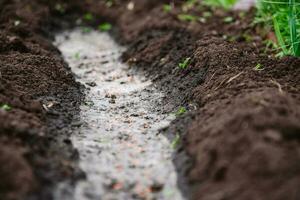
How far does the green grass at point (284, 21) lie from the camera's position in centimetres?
406

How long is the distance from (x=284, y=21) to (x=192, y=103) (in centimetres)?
162

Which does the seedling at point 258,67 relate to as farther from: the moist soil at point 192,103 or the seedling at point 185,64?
the seedling at point 185,64

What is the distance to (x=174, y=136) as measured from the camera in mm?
3531

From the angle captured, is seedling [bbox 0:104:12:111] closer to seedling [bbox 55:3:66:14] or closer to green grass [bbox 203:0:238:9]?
green grass [bbox 203:0:238:9]

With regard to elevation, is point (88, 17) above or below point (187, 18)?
above

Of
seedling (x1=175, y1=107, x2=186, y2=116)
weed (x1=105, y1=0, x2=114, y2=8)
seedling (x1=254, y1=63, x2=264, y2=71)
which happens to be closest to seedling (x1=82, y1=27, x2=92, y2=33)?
weed (x1=105, y1=0, x2=114, y2=8)

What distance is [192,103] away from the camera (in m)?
3.99

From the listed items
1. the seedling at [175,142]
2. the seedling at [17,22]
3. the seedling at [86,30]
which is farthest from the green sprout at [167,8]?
the seedling at [175,142]

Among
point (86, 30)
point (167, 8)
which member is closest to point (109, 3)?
point (86, 30)

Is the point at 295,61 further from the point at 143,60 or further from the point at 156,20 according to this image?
the point at 156,20

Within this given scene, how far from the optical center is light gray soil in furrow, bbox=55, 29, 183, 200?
2.97 m

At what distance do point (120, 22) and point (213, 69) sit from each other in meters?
2.89

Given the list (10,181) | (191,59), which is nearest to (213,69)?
(191,59)

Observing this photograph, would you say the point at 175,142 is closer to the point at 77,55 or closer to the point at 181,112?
the point at 181,112
